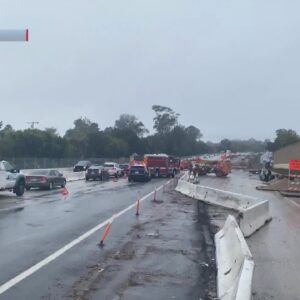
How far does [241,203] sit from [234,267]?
1383cm

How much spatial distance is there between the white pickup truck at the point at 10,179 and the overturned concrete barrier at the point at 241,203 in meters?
9.07

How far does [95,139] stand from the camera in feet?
389

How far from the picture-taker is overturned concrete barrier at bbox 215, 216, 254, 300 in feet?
21.4

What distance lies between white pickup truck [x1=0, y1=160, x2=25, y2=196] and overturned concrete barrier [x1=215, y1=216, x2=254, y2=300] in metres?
17.8

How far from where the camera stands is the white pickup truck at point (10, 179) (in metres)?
27.2

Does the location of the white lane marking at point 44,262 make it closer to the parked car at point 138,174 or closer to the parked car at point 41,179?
the parked car at point 41,179

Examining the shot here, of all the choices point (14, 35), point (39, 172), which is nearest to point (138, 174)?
point (39, 172)

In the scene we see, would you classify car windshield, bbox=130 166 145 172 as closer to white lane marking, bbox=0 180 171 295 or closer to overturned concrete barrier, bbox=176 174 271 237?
overturned concrete barrier, bbox=176 174 271 237

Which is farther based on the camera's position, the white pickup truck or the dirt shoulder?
the white pickup truck

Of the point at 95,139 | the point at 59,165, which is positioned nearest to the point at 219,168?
the point at 59,165

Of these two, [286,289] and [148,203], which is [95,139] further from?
[286,289]

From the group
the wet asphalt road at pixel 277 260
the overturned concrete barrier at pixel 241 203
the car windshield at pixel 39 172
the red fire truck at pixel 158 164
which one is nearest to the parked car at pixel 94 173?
the red fire truck at pixel 158 164

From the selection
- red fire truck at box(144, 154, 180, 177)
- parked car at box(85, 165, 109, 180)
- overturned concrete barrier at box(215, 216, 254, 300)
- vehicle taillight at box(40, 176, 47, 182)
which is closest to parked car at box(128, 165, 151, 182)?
parked car at box(85, 165, 109, 180)

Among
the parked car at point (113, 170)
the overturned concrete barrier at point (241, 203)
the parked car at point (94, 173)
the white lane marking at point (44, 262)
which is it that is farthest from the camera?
the parked car at point (113, 170)
